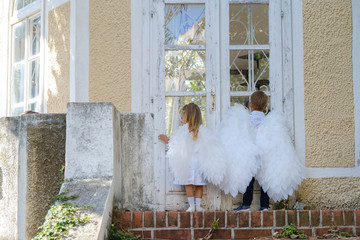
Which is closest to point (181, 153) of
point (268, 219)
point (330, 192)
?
point (268, 219)

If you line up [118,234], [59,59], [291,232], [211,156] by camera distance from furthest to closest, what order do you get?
[59,59] → [211,156] → [291,232] → [118,234]

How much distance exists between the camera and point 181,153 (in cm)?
504

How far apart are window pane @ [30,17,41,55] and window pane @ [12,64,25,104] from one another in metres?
0.42

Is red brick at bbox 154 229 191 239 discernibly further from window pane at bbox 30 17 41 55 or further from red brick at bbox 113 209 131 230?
window pane at bbox 30 17 41 55

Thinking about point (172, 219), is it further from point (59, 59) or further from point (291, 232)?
point (59, 59)

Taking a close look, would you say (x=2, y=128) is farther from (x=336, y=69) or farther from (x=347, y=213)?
(x=336, y=69)

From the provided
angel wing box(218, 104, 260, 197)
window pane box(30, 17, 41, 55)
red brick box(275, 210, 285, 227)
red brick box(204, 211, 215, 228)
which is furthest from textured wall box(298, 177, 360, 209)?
window pane box(30, 17, 41, 55)

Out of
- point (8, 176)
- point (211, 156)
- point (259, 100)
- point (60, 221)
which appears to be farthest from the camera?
point (259, 100)

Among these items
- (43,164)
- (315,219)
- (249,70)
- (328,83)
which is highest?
(249,70)

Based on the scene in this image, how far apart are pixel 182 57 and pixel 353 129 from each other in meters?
1.98

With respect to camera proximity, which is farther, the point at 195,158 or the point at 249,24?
the point at 249,24

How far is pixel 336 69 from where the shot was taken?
223 inches

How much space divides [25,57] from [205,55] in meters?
2.95

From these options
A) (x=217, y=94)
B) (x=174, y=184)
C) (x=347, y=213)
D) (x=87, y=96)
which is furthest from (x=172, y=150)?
(x=347, y=213)
